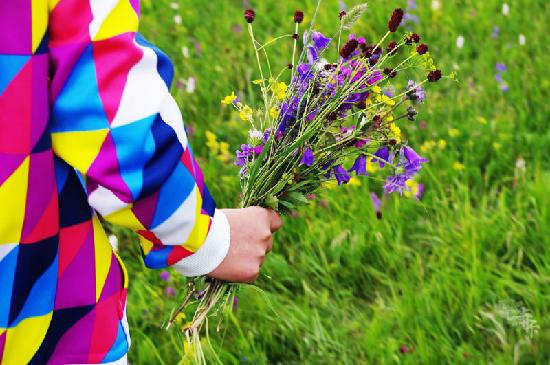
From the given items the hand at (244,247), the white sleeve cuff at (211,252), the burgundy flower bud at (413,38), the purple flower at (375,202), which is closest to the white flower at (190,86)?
the purple flower at (375,202)

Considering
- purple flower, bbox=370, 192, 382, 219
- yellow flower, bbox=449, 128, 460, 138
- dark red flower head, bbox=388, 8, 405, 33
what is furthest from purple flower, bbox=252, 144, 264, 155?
yellow flower, bbox=449, 128, 460, 138

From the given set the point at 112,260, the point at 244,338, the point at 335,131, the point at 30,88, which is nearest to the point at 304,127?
the point at 335,131

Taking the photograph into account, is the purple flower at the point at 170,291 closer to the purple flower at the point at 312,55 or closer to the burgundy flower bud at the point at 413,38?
the purple flower at the point at 312,55

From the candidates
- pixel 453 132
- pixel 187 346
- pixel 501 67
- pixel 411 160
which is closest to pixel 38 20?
pixel 411 160

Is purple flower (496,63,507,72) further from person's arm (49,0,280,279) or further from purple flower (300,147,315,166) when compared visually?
person's arm (49,0,280,279)

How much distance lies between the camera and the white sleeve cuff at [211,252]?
1416 millimetres

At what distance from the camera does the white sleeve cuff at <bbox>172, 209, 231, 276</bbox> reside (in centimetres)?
142

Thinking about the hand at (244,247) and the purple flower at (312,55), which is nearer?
the hand at (244,247)

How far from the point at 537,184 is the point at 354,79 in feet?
4.65

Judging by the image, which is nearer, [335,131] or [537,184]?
[335,131]

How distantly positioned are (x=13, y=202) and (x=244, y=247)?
408 millimetres

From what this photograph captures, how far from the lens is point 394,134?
1.80 meters

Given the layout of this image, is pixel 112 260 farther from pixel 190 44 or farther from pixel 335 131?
pixel 190 44

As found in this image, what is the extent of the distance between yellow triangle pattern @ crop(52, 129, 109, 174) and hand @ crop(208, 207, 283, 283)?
0.32 m
